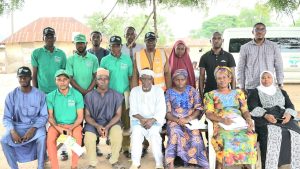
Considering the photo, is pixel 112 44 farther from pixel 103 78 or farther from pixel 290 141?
pixel 290 141

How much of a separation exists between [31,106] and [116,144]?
3.89ft

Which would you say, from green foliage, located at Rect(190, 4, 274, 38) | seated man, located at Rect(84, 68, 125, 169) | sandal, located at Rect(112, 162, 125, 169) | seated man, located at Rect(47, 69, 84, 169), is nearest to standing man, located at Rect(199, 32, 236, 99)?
seated man, located at Rect(84, 68, 125, 169)

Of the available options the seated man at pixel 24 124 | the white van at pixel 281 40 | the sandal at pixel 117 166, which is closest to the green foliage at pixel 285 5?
the sandal at pixel 117 166

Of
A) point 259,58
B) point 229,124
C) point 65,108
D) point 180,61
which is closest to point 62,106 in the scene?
point 65,108

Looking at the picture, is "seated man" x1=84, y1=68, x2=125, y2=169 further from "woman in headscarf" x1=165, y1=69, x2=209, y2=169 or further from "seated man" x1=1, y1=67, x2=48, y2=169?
"woman in headscarf" x1=165, y1=69, x2=209, y2=169

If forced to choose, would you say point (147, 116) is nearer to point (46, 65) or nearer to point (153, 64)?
point (153, 64)

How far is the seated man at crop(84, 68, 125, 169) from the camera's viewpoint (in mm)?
4590

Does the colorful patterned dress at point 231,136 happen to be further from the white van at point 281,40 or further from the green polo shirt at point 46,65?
the white van at point 281,40

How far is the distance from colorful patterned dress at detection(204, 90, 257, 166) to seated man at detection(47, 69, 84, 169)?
169 cm

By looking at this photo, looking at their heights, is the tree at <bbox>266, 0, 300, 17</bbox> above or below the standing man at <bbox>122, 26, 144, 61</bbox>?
above

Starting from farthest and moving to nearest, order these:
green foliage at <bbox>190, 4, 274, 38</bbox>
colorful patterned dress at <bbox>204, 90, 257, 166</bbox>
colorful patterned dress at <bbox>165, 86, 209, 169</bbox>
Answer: green foliage at <bbox>190, 4, 274, 38</bbox> → colorful patterned dress at <bbox>165, 86, 209, 169</bbox> → colorful patterned dress at <bbox>204, 90, 257, 166</bbox>

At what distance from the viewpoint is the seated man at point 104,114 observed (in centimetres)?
459

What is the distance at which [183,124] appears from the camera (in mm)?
4645

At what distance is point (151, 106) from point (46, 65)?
5.32 ft
